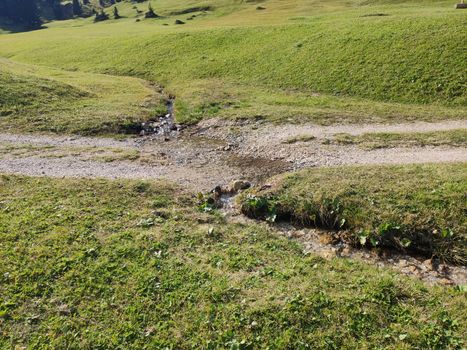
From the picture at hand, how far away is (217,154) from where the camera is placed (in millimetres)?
22797

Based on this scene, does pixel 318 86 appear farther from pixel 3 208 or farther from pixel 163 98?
pixel 3 208

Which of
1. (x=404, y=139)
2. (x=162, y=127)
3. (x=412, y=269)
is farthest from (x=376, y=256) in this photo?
(x=162, y=127)

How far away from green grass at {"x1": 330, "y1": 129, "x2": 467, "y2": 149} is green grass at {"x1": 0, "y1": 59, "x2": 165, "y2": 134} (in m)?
14.3

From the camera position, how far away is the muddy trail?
1917cm

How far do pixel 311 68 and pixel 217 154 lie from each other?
1819 centimetres

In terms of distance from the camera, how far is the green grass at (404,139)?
21.2 metres

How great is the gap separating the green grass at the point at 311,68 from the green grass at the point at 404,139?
339 cm

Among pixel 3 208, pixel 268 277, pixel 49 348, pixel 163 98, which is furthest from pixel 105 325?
pixel 163 98

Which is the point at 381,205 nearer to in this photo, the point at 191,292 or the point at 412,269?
the point at 412,269

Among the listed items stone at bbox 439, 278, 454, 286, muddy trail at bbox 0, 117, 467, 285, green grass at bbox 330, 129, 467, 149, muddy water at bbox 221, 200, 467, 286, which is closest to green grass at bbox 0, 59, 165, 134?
muddy trail at bbox 0, 117, 467, 285

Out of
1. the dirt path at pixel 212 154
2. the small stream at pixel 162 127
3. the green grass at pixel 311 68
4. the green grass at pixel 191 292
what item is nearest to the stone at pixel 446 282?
the green grass at pixel 191 292

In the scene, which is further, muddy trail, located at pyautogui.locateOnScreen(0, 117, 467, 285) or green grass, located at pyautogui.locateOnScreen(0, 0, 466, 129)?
green grass, located at pyautogui.locateOnScreen(0, 0, 466, 129)

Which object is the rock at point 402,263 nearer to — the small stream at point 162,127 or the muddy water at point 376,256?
the muddy water at point 376,256

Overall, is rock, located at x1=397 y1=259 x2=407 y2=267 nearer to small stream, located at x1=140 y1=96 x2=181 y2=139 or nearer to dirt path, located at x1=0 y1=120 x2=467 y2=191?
dirt path, located at x1=0 y1=120 x2=467 y2=191
